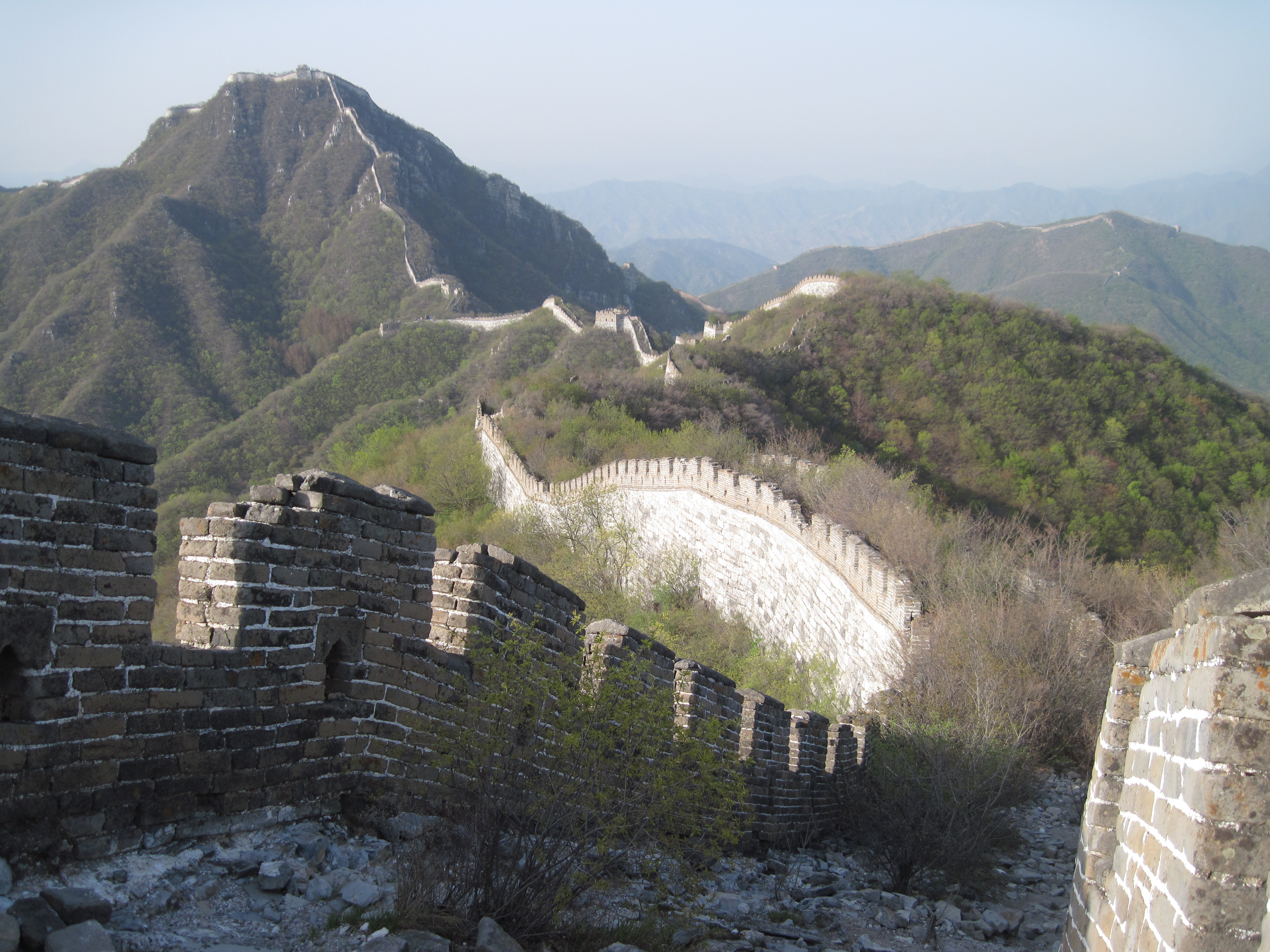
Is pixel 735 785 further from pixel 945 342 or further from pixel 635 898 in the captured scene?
pixel 945 342

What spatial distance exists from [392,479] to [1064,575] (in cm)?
3203

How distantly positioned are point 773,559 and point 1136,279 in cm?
11224

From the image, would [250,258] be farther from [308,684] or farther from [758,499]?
[308,684]

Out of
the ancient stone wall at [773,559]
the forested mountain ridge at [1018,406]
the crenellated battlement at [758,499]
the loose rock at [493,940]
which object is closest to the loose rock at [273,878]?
the loose rock at [493,940]

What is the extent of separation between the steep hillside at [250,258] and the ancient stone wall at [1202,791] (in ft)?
195

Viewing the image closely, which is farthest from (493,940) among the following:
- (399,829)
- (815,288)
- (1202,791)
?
(815,288)

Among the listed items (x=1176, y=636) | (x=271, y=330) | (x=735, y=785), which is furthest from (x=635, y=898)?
(x=271, y=330)

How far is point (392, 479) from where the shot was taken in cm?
4203

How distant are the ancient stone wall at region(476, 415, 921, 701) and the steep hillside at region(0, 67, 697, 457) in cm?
4194

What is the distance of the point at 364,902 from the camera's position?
3.35 meters

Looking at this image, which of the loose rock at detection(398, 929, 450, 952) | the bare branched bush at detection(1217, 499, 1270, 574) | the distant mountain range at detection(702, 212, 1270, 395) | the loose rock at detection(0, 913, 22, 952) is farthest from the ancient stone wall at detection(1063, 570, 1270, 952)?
the distant mountain range at detection(702, 212, 1270, 395)

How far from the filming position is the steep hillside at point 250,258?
6353 centimetres

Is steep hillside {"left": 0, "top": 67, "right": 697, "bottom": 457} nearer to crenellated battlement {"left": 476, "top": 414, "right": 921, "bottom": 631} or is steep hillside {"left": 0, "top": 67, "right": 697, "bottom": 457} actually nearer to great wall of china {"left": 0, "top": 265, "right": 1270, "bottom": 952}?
crenellated battlement {"left": 476, "top": 414, "right": 921, "bottom": 631}

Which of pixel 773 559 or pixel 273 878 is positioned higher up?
pixel 273 878
